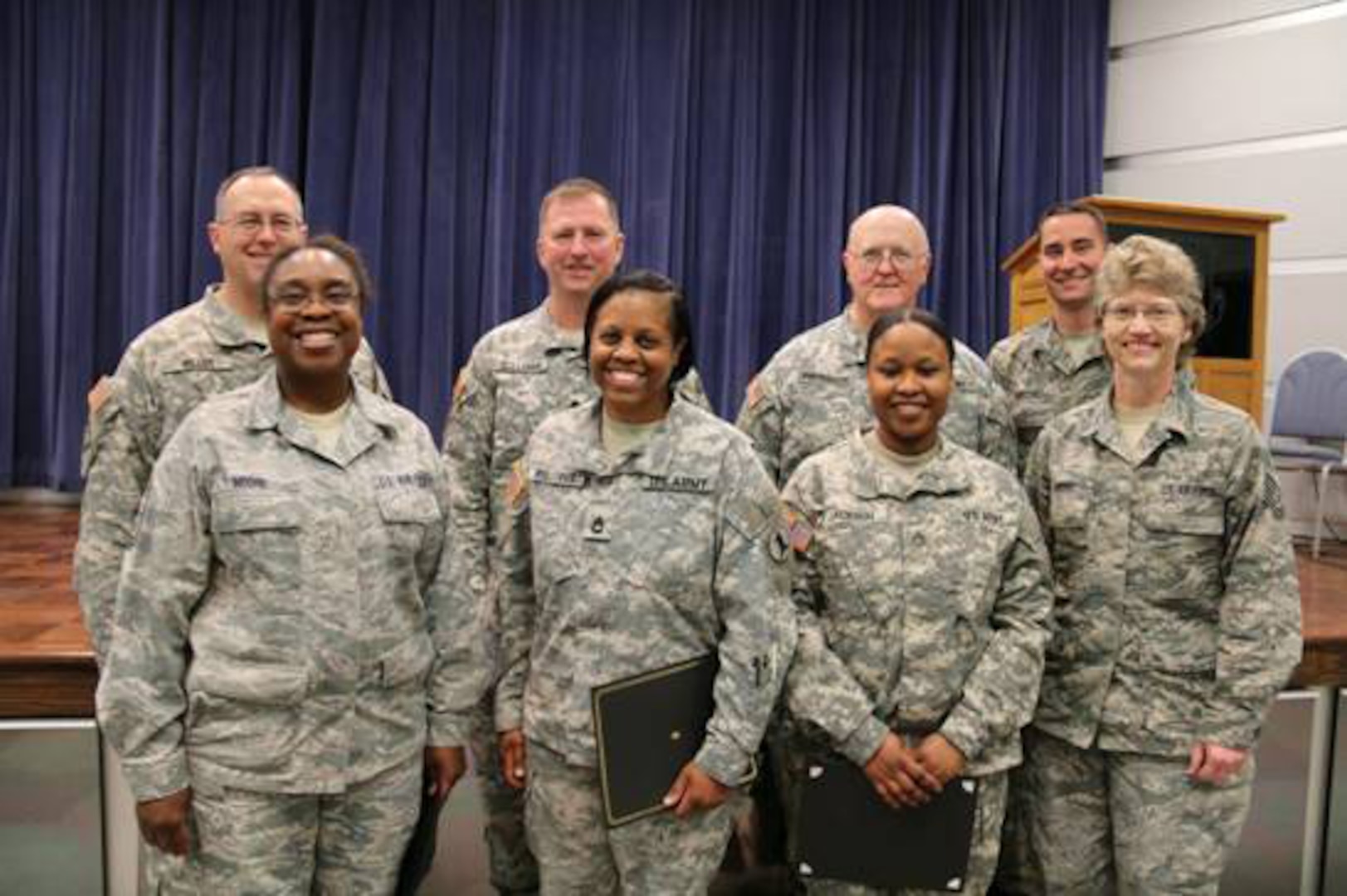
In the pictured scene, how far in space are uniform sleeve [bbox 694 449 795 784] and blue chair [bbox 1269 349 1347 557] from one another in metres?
3.95

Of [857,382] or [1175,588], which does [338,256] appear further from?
[1175,588]

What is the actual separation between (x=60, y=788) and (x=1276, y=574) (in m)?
2.27

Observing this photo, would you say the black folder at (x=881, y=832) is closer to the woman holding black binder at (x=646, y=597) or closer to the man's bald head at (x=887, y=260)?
the woman holding black binder at (x=646, y=597)

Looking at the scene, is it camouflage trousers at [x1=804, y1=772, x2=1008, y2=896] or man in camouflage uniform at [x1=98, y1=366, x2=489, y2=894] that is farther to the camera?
camouflage trousers at [x1=804, y1=772, x2=1008, y2=896]

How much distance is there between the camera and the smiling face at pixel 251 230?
205 cm

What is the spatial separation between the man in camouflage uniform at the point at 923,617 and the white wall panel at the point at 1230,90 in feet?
15.7

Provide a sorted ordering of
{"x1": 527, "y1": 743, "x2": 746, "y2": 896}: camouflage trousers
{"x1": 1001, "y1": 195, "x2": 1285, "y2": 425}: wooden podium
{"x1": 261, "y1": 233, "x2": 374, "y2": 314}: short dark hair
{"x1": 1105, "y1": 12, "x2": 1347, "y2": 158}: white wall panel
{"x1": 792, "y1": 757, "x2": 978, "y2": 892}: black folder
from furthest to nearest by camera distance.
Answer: {"x1": 1105, "y1": 12, "x2": 1347, "y2": 158}: white wall panel
{"x1": 1001, "y1": 195, "x2": 1285, "y2": 425}: wooden podium
{"x1": 792, "y1": 757, "x2": 978, "y2": 892}: black folder
{"x1": 527, "y1": 743, "x2": 746, "y2": 896}: camouflage trousers
{"x1": 261, "y1": 233, "x2": 374, "y2": 314}: short dark hair

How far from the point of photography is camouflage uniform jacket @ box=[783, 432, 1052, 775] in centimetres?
174

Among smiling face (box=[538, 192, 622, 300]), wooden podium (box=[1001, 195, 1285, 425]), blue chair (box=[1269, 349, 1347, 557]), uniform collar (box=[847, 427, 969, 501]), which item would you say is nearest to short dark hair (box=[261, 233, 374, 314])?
smiling face (box=[538, 192, 622, 300])

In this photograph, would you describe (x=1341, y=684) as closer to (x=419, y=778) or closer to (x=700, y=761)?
(x=700, y=761)

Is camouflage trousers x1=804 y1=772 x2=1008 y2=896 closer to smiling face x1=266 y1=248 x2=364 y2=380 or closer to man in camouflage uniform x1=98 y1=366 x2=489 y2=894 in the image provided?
man in camouflage uniform x1=98 y1=366 x2=489 y2=894

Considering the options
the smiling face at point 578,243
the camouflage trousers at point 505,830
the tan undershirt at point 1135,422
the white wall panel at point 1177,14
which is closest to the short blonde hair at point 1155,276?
the tan undershirt at point 1135,422

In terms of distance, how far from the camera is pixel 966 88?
627 centimetres

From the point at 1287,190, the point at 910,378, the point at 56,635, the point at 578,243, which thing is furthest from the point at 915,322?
the point at 1287,190
